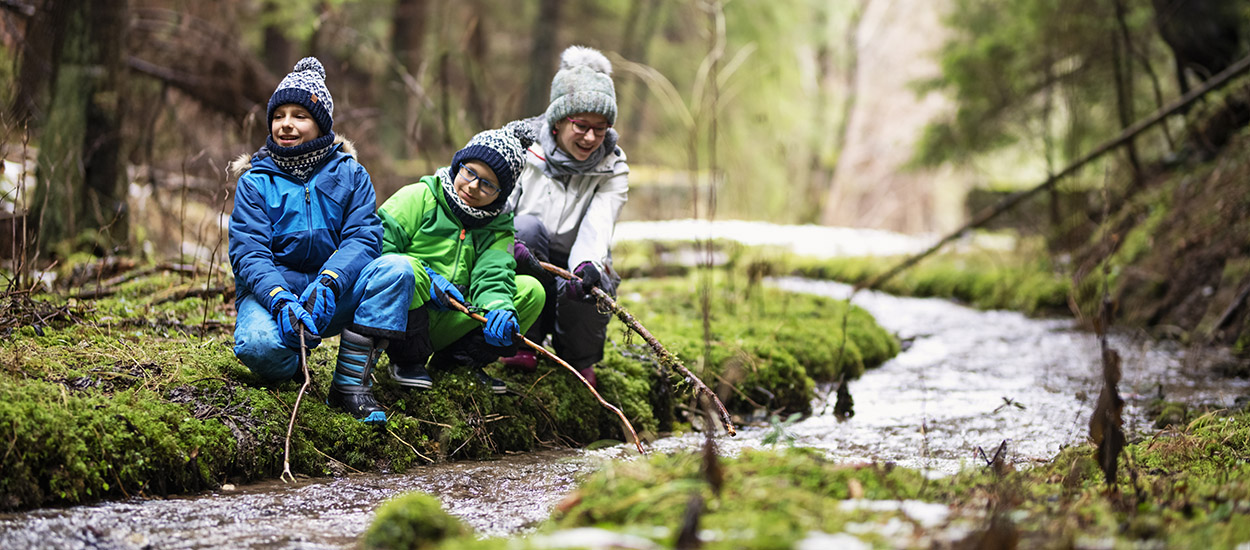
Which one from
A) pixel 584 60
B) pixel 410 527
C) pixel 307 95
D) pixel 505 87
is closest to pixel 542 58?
pixel 505 87

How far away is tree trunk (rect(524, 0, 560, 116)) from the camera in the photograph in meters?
12.3

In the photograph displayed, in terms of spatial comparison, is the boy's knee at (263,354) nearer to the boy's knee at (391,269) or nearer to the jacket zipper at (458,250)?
the boy's knee at (391,269)

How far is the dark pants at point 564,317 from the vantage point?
4.63 meters

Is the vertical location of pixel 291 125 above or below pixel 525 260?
above

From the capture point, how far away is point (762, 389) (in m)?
5.19

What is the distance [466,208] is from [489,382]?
2.82ft

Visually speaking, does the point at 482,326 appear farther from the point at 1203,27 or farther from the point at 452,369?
the point at 1203,27

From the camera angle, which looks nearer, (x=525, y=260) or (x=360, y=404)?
(x=360, y=404)

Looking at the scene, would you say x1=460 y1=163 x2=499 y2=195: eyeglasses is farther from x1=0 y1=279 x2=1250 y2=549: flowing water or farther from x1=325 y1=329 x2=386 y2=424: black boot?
x1=0 y1=279 x2=1250 y2=549: flowing water

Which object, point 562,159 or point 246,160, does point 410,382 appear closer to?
point 246,160

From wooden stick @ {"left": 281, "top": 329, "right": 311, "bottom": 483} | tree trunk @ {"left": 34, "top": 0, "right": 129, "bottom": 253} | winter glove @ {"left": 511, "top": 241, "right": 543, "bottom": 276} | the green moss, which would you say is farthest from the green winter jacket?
tree trunk @ {"left": 34, "top": 0, "right": 129, "bottom": 253}

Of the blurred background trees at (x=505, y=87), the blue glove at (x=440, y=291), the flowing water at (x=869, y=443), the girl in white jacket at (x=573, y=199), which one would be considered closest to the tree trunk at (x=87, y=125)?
the blurred background trees at (x=505, y=87)

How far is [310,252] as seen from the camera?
389cm

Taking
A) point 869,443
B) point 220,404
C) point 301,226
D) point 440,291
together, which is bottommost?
point 869,443
